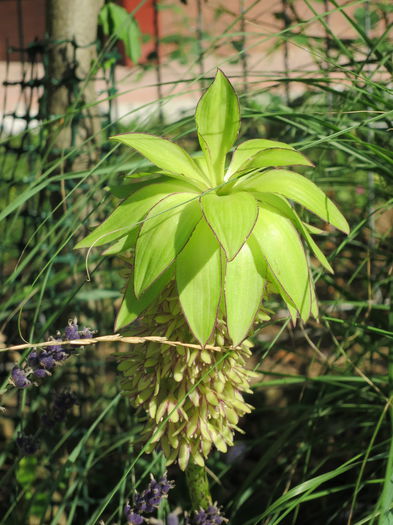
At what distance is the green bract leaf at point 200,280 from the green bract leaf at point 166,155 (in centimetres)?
8

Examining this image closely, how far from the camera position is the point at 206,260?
2.44 ft

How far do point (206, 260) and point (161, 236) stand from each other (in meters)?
0.06

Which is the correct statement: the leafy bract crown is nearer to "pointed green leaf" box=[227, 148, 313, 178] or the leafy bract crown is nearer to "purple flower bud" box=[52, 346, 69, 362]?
"pointed green leaf" box=[227, 148, 313, 178]

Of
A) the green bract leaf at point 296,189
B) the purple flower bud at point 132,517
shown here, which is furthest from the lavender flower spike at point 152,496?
the green bract leaf at point 296,189

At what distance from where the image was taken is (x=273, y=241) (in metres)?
0.74

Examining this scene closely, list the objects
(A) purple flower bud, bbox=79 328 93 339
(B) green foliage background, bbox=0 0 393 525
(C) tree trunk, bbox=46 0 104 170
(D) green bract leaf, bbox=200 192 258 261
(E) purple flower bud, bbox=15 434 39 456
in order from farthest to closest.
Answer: (C) tree trunk, bbox=46 0 104 170
(B) green foliage background, bbox=0 0 393 525
(E) purple flower bud, bbox=15 434 39 456
(A) purple flower bud, bbox=79 328 93 339
(D) green bract leaf, bbox=200 192 258 261

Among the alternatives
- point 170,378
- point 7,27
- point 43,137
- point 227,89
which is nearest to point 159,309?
point 170,378

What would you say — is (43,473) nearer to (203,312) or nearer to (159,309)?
(159,309)

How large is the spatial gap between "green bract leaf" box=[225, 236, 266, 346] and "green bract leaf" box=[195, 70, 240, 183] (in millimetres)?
130

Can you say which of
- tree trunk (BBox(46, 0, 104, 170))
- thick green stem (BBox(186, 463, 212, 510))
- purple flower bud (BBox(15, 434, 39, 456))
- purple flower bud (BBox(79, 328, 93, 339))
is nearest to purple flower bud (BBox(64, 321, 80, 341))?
purple flower bud (BBox(79, 328, 93, 339))

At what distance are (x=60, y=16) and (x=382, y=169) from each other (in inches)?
32.2

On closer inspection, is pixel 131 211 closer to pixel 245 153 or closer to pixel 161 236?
pixel 161 236

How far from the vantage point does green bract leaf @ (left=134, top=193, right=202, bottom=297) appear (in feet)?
2.40

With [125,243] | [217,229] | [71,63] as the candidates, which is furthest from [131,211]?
[71,63]
